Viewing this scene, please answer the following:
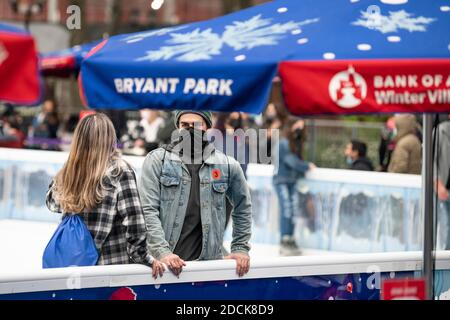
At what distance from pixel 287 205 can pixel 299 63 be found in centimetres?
697

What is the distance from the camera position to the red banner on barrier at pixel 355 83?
511 centimetres

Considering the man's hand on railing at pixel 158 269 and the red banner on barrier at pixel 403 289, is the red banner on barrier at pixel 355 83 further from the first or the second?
the man's hand on railing at pixel 158 269

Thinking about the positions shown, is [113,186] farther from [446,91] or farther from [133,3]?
[133,3]

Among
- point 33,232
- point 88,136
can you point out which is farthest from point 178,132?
point 33,232

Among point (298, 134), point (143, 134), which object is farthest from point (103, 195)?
point (143, 134)

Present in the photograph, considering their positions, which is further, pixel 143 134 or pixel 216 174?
pixel 143 134

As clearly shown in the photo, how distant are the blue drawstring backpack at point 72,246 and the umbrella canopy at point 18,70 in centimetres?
102

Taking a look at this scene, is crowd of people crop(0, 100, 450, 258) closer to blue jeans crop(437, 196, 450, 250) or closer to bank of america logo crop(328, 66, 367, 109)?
blue jeans crop(437, 196, 450, 250)

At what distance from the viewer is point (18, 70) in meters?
5.29

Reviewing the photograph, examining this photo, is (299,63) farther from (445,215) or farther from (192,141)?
(445,215)

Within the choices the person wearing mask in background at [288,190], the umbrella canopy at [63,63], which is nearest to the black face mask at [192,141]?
the person wearing mask in background at [288,190]

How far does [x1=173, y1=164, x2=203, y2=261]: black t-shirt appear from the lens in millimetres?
6305
